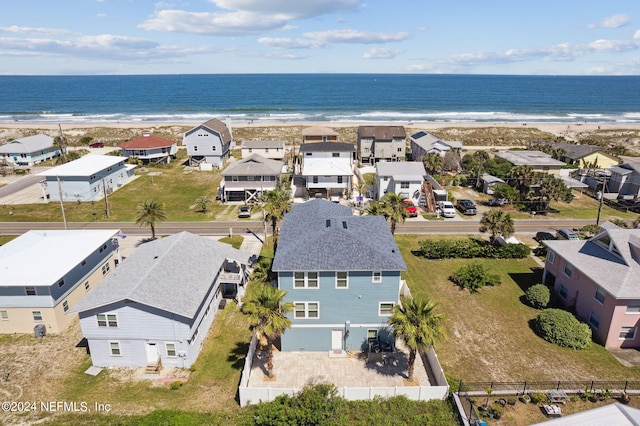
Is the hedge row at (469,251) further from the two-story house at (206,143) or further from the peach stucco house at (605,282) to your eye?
the two-story house at (206,143)

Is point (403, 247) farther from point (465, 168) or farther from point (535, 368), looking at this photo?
point (465, 168)

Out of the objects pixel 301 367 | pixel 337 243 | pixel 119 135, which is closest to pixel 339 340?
pixel 301 367

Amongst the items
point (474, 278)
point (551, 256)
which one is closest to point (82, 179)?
point (474, 278)

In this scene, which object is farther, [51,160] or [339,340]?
[51,160]

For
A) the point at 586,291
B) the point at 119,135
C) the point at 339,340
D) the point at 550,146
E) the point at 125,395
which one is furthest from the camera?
the point at 119,135

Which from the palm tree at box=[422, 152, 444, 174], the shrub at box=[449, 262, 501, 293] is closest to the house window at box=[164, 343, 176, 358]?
the shrub at box=[449, 262, 501, 293]
